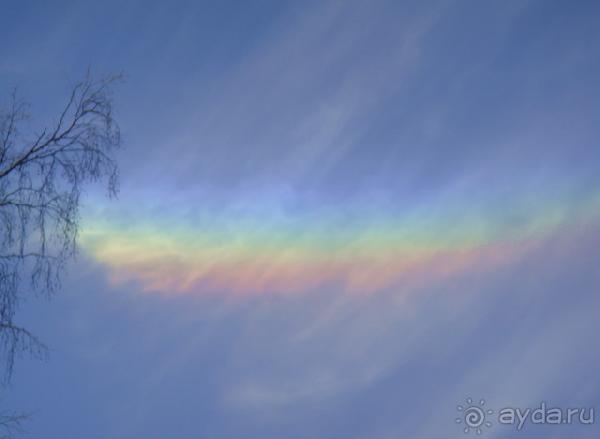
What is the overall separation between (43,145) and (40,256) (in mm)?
1609

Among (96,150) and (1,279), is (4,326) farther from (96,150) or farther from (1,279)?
(96,150)

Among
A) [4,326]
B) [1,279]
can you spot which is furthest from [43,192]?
[4,326]

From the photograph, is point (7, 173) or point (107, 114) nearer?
point (7, 173)

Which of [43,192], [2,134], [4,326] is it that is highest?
[2,134]

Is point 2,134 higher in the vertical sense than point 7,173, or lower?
higher

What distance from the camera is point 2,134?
9453 millimetres

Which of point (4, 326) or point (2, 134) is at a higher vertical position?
point (2, 134)

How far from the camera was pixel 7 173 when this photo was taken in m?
9.30

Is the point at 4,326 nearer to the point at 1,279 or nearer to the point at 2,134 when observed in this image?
the point at 1,279

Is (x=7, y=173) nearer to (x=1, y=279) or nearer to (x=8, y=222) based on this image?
(x=8, y=222)

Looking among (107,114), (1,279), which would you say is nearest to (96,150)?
(107,114)

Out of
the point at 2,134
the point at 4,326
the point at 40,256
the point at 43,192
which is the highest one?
the point at 2,134

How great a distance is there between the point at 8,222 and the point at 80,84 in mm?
2295

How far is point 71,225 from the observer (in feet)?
31.0
